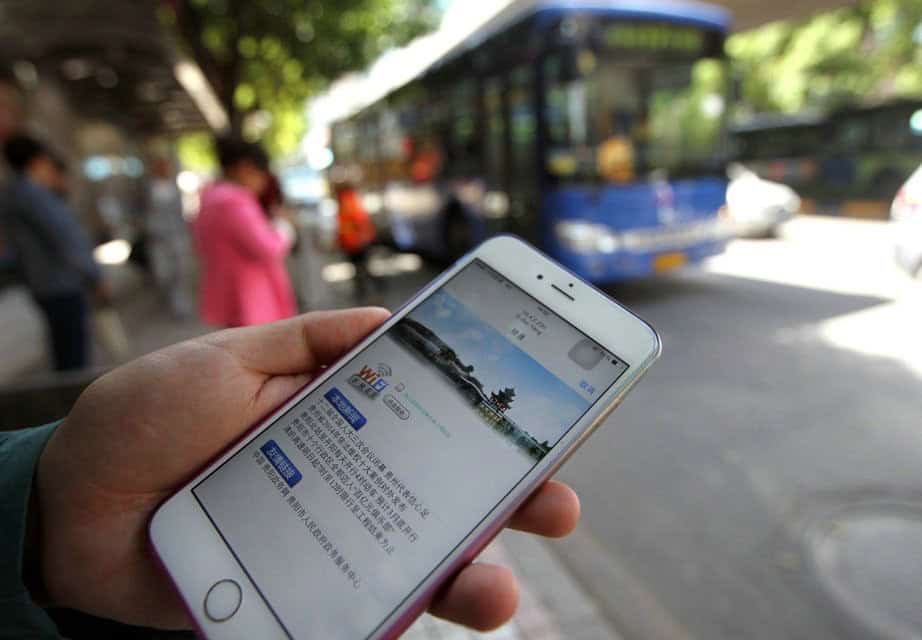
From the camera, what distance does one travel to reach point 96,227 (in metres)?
11.9

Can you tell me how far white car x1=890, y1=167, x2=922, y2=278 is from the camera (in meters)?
1.58

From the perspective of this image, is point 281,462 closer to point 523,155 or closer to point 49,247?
point 49,247

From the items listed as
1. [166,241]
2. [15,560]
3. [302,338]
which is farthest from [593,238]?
[15,560]

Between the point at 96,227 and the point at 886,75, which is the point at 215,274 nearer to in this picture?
the point at 886,75

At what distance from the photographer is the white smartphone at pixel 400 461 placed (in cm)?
108

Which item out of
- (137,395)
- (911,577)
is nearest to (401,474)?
(137,395)

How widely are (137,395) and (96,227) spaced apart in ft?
41.3

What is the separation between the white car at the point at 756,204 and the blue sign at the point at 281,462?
4150 millimetres

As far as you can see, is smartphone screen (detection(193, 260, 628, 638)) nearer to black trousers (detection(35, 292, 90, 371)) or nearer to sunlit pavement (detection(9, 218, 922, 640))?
sunlit pavement (detection(9, 218, 922, 640))

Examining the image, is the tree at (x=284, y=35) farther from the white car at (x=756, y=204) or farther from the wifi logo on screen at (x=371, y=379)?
the wifi logo on screen at (x=371, y=379)

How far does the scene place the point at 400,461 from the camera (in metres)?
1.22

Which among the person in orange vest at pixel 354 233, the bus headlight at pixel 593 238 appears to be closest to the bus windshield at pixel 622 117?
the bus headlight at pixel 593 238

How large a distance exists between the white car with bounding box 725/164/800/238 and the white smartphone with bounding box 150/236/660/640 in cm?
367

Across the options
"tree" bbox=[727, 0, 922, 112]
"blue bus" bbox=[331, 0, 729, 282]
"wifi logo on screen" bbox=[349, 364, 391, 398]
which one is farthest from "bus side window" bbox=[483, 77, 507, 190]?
"wifi logo on screen" bbox=[349, 364, 391, 398]
